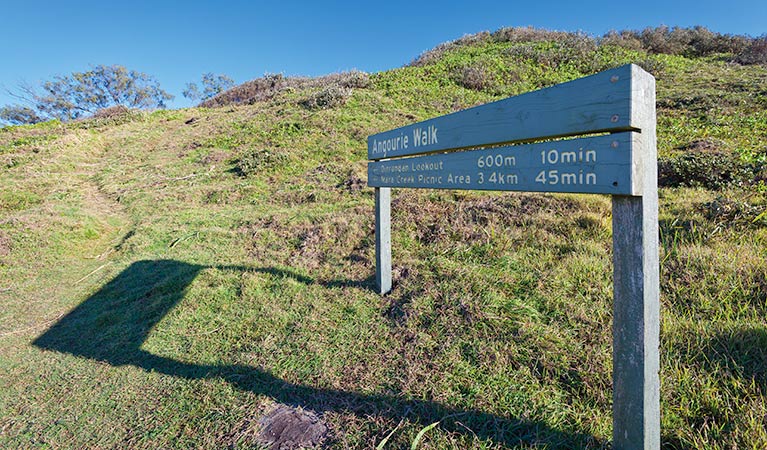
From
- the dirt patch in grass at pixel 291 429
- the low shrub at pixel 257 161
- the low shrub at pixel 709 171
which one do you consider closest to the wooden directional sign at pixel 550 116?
the dirt patch in grass at pixel 291 429

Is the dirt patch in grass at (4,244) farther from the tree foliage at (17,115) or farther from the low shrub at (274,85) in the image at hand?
the tree foliage at (17,115)

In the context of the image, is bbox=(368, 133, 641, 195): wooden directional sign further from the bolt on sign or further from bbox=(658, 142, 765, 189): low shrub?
bbox=(658, 142, 765, 189): low shrub

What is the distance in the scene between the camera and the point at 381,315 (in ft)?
11.6

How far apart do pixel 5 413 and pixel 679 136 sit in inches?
447

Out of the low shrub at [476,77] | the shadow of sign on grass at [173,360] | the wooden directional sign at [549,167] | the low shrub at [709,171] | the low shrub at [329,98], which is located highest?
the low shrub at [476,77]

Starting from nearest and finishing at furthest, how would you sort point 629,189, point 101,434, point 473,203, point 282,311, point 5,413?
point 629,189 → point 101,434 → point 5,413 → point 282,311 → point 473,203

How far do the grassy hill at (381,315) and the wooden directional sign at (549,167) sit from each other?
3.97 feet

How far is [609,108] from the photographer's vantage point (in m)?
1.60

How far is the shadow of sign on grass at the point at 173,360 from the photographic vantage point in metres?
2.12

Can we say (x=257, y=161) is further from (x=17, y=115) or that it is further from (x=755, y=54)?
(x=17, y=115)

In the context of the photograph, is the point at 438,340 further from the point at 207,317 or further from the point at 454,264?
the point at 207,317

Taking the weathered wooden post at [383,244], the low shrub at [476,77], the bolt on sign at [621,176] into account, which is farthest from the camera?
the low shrub at [476,77]

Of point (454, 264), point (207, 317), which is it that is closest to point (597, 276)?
point (454, 264)

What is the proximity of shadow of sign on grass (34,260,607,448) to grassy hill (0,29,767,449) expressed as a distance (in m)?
0.02
